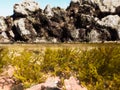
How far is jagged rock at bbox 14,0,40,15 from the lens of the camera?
373 feet

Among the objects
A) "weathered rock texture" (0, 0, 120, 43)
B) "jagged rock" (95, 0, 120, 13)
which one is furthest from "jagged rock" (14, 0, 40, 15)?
"jagged rock" (95, 0, 120, 13)

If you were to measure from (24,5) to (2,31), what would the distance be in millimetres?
12505

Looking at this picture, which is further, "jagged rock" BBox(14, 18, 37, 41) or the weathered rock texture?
"jagged rock" BBox(14, 18, 37, 41)

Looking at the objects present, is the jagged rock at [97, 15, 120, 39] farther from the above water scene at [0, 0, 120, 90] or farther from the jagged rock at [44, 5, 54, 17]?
the jagged rock at [44, 5, 54, 17]

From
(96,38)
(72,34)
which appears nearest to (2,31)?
(72,34)

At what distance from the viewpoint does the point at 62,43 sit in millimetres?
49219

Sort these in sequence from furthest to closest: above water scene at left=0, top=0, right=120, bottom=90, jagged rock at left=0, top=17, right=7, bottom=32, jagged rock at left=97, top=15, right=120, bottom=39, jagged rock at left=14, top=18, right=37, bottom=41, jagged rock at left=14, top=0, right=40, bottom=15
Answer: jagged rock at left=14, top=0, right=40, bottom=15
jagged rock at left=0, top=17, right=7, bottom=32
jagged rock at left=14, top=18, right=37, bottom=41
jagged rock at left=97, top=15, right=120, bottom=39
above water scene at left=0, top=0, right=120, bottom=90

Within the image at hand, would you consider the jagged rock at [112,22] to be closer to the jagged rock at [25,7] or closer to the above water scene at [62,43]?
the above water scene at [62,43]

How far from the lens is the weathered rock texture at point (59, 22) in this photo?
106 metres

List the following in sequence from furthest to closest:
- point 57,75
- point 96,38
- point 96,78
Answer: point 96,38, point 57,75, point 96,78

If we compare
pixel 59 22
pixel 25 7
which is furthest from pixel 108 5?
pixel 25 7

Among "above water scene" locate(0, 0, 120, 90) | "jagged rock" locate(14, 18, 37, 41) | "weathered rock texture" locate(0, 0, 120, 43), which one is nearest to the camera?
"above water scene" locate(0, 0, 120, 90)

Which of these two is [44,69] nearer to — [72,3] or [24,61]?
[24,61]

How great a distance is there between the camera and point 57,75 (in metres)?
11.3
